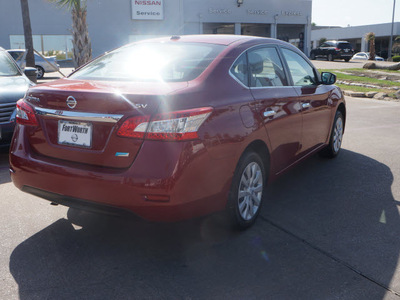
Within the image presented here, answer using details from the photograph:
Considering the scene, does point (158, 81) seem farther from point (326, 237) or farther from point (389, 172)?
point (389, 172)

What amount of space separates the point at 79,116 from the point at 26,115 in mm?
654

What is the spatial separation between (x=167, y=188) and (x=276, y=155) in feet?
4.99

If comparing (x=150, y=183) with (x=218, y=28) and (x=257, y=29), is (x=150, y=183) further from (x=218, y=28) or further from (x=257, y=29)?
(x=218, y=28)

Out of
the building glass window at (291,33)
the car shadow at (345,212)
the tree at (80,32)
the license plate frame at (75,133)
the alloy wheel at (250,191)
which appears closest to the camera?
the license plate frame at (75,133)

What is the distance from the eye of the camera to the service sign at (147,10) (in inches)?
1475

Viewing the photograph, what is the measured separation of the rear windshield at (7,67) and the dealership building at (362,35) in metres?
65.7

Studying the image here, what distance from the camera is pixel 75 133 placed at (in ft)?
10.2

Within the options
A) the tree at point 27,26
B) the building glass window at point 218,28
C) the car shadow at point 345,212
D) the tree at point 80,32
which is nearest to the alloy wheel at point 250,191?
Answer: the car shadow at point 345,212

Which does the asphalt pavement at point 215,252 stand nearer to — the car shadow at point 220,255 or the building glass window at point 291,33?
the car shadow at point 220,255

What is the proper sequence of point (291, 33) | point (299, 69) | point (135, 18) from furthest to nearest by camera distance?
point (291, 33) → point (135, 18) → point (299, 69)

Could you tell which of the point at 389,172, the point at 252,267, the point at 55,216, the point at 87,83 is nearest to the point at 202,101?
the point at 87,83

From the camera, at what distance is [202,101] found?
10.2 feet

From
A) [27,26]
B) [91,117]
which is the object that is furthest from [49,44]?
[91,117]

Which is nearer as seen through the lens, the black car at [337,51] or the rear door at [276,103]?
the rear door at [276,103]
